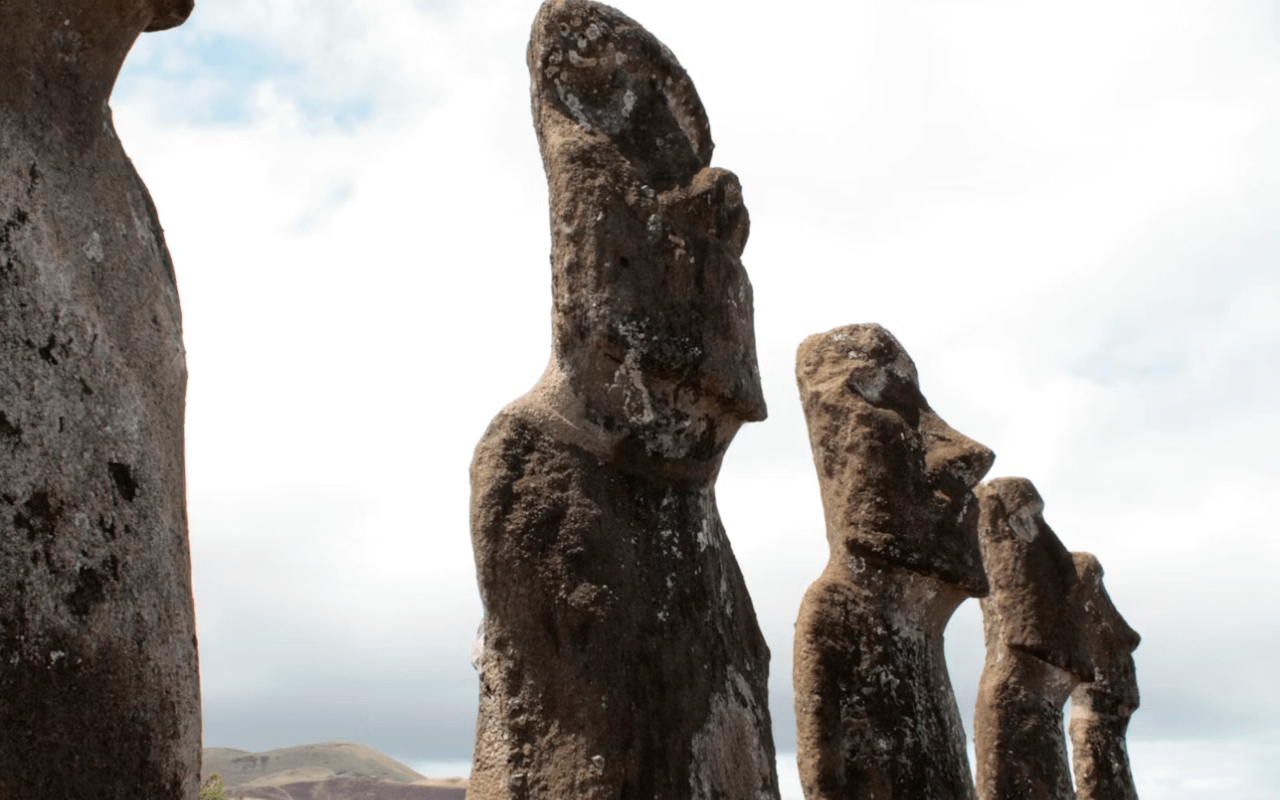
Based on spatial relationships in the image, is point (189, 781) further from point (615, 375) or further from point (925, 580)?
point (925, 580)

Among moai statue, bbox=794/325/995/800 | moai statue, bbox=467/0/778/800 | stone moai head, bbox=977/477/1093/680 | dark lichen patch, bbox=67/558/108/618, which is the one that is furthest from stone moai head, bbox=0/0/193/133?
stone moai head, bbox=977/477/1093/680

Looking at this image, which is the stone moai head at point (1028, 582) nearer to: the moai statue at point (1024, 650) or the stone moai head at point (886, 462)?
the moai statue at point (1024, 650)

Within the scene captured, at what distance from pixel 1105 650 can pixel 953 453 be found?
413 cm

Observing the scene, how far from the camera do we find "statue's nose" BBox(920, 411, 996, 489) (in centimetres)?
698

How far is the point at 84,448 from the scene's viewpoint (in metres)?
2.45

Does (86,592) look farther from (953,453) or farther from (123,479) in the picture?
(953,453)

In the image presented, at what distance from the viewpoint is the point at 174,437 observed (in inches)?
108

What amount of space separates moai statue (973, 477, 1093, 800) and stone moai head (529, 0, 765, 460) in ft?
14.4

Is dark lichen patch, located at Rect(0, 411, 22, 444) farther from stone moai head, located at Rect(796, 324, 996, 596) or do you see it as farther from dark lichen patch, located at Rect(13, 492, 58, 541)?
stone moai head, located at Rect(796, 324, 996, 596)

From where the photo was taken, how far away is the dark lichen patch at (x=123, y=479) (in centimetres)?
249

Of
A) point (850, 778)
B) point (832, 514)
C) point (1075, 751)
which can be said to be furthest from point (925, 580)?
point (1075, 751)

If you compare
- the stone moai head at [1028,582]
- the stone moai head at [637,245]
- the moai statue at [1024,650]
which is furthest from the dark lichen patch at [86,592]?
the stone moai head at [1028,582]

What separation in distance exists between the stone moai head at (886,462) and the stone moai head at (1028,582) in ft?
6.10

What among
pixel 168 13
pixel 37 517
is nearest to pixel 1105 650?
pixel 168 13
